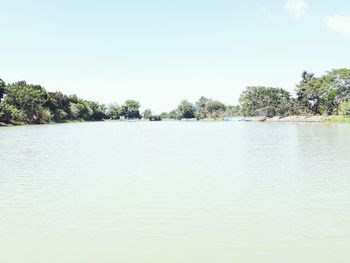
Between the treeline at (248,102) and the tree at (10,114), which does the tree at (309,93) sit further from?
the tree at (10,114)

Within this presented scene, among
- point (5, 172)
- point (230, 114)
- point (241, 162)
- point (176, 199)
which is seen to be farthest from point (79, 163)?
point (230, 114)

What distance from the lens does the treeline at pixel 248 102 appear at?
93.2 meters

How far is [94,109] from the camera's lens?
169 metres

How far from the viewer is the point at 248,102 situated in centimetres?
15225

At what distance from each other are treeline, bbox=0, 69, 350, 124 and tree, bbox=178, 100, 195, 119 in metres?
15.2

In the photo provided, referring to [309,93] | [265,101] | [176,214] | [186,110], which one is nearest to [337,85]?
[309,93]

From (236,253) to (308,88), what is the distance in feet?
383

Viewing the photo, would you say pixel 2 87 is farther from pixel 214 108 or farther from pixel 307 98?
pixel 214 108

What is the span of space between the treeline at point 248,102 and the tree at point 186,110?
1519 cm

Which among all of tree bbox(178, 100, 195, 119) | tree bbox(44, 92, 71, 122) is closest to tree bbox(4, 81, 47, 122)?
tree bbox(44, 92, 71, 122)

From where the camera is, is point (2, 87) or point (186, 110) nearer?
point (2, 87)

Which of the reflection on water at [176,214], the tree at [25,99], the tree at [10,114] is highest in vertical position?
the tree at [25,99]

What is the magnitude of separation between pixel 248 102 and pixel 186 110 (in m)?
43.5

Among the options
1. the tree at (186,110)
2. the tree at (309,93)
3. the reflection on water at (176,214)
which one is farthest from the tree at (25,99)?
the tree at (186,110)
